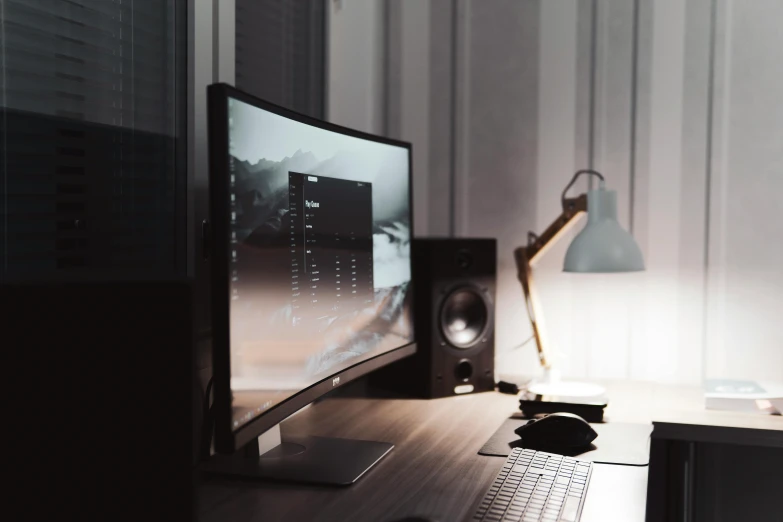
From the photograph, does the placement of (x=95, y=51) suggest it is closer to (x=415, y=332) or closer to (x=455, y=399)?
(x=415, y=332)

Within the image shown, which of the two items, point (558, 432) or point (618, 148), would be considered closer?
point (558, 432)

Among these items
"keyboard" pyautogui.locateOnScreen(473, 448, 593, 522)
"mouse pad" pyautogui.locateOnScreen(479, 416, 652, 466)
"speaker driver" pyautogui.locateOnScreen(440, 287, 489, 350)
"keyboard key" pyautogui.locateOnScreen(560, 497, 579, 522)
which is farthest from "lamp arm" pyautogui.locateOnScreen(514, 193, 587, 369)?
"keyboard key" pyautogui.locateOnScreen(560, 497, 579, 522)

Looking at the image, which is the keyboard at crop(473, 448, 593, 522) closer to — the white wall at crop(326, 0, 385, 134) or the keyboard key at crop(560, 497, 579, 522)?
the keyboard key at crop(560, 497, 579, 522)

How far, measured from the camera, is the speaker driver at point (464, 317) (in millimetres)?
1710

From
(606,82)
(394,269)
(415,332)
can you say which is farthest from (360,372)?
(606,82)

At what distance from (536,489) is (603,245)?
71 cm

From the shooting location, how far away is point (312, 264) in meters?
1.12

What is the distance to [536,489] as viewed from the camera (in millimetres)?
1041

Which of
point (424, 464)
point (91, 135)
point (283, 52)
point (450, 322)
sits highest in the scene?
point (283, 52)

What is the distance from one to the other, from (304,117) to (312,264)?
0.73 ft

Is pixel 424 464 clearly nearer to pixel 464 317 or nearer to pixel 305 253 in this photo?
pixel 305 253

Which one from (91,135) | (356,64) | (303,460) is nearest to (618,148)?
(356,64)

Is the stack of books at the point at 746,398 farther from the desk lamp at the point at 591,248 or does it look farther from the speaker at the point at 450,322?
the speaker at the point at 450,322

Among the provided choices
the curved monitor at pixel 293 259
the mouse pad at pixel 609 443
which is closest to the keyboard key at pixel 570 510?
the mouse pad at pixel 609 443
